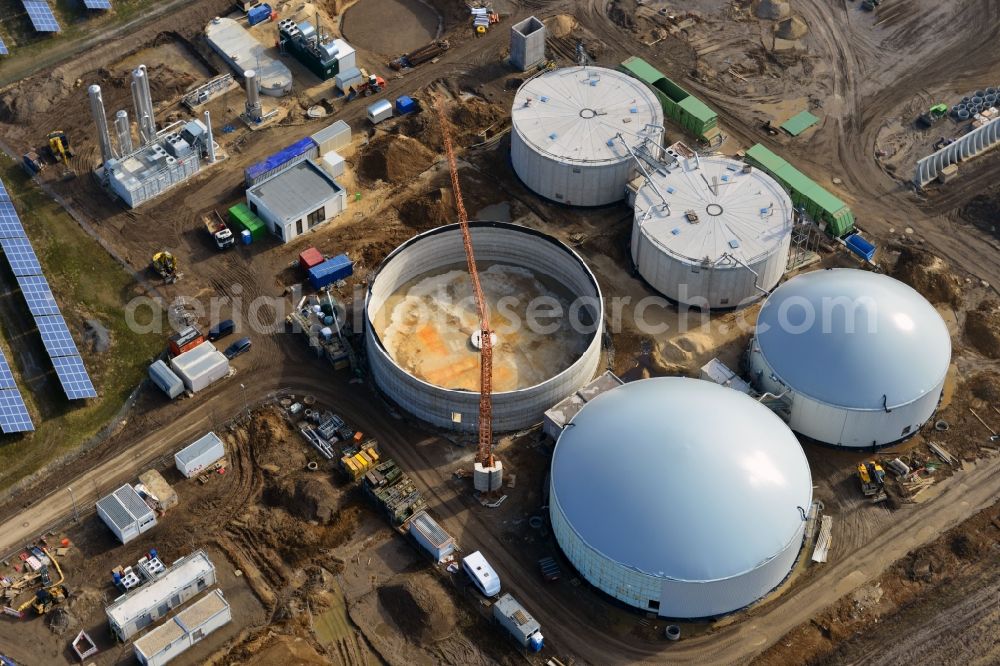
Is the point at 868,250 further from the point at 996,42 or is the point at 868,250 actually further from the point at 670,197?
the point at 996,42

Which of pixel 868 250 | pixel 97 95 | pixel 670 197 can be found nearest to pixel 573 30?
pixel 670 197

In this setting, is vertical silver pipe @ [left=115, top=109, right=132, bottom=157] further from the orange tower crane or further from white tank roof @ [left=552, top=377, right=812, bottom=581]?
white tank roof @ [left=552, top=377, right=812, bottom=581]

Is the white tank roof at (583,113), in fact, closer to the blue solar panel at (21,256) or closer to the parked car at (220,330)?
the parked car at (220,330)

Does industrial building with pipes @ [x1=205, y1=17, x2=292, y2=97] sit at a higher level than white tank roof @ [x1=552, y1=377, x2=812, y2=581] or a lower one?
higher

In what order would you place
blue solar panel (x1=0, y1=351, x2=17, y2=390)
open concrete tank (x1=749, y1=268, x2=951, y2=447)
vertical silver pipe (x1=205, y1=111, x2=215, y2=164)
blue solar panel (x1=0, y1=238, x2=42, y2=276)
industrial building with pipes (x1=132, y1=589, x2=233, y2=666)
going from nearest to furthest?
industrial building with pipes (x1=132, y1=589, x2=233, y2=666) → open concrete tank (x1=749, y1=268, x2=951, y2=447) → blue solar panel (x1=0, y1=351, x2=17, y2=390) → blue solar panel (x1=0, y1=238, x2=42, y2=276) → vertical silver pipe (x1=205, y1=111, x2=215, y2=164)

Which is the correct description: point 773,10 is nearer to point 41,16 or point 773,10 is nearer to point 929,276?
point 929,276

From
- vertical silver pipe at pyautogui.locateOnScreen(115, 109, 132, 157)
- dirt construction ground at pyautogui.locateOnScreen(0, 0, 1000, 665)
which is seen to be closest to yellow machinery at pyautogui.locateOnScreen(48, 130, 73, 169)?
dirt construction ground at pyautogui.locateOnScreen(0, 0, 1000, 665)

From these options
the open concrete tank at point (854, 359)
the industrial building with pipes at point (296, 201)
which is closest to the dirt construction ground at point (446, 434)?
the industrial building with pipes at point (296, 201)
